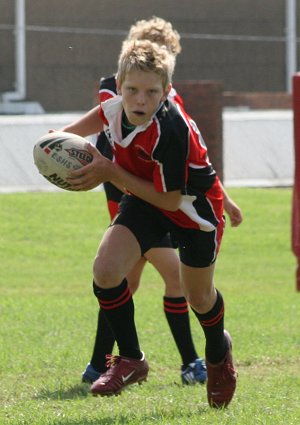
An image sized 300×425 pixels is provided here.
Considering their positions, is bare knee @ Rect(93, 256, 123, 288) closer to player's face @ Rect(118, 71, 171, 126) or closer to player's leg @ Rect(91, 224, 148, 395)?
player's leg @ Rect(91, 224, 148, 395)

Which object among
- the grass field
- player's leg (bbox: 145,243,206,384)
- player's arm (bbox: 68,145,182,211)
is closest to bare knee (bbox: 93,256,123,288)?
player's arm (bbox: 68,145,182,211)

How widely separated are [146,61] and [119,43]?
97.7 ft

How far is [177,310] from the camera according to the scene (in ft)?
22.5

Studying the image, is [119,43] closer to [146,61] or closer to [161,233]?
[161,233]

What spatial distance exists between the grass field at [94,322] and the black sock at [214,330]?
262 millimetres

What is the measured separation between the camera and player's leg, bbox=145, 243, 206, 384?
6.69 m

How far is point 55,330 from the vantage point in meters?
8.69

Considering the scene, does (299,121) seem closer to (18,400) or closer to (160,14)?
(18,400)

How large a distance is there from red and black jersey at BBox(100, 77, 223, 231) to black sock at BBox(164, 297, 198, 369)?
1226 mm

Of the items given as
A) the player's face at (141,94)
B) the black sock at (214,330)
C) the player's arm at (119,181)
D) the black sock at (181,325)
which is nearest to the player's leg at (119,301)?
the player's arm at (119,181)

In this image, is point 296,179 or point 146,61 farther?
point 296,179

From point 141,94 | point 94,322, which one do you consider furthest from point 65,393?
point 94,322

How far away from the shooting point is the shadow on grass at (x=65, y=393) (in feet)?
20.1

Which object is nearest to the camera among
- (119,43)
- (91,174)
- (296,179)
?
(91,174)
